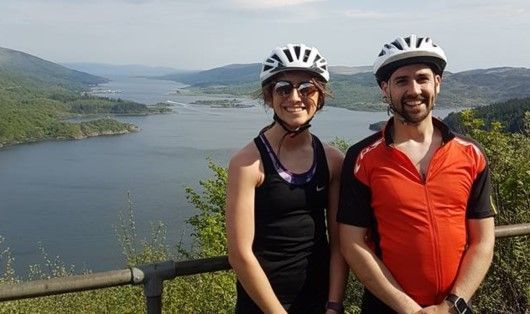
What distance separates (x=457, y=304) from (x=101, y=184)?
189 feet

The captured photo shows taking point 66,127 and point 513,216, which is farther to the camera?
point 66,127

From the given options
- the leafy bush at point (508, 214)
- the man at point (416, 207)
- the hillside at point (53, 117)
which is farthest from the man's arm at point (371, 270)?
the hillside at point (53, 117)

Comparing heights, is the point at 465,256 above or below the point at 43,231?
above

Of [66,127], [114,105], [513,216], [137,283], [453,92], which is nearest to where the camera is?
[137,283]

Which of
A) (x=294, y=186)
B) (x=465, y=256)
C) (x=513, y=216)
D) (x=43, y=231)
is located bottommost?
(x=43, y=231)

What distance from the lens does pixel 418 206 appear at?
2.23m

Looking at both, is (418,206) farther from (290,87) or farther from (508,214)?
(508,214)

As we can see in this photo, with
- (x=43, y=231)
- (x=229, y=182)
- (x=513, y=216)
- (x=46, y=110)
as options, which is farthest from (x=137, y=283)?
(x=46, y=110)

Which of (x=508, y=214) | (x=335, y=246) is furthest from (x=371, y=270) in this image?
(x=508, y=214)

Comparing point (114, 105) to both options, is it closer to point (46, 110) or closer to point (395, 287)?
point (46, 110)

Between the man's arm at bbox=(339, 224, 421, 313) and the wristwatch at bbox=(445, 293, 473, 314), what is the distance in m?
0.13

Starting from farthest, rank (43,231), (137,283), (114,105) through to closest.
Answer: (114,105) < (43,231) < (137,283)

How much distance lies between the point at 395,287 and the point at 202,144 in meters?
74.6

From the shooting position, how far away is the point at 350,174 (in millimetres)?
2305
